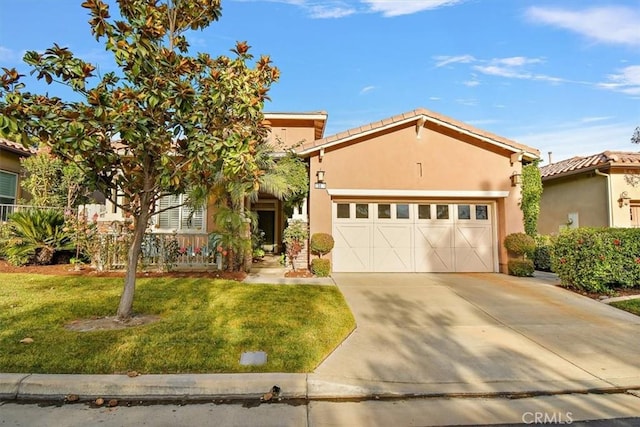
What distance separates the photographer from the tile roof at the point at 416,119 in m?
11.1

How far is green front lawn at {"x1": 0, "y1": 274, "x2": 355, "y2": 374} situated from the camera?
4375 mm

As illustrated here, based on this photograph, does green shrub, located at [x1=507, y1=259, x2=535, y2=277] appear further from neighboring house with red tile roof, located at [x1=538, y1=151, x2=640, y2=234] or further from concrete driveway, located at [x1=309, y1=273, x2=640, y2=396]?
neighboring house with red tile roof, located at [x1=538, y1=151, x2=640, y2=234]

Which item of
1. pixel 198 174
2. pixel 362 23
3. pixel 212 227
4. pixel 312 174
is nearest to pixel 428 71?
pixel 362 23

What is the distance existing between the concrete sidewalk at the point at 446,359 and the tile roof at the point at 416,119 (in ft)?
15.9

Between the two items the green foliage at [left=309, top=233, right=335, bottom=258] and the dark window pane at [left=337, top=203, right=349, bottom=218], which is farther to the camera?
the dark window pane at [left=337, top=203, right=349, bottom=218]

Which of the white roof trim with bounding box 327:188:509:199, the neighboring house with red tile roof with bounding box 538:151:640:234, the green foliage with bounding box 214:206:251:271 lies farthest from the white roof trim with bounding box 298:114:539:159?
the neighboring house with red tile roof with bounding box 538:151:640:234

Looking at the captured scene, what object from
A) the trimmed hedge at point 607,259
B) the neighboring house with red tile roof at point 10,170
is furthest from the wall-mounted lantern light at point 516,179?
the neighboring house with red tile roof at point 10,170

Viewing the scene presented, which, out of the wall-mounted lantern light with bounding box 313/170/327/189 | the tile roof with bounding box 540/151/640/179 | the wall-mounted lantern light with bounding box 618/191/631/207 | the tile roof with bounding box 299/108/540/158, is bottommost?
the wall-mounted lantern light with bounding box 618/191/631/207

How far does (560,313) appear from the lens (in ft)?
23.2

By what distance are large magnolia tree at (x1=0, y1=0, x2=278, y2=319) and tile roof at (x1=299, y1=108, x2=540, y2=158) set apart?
530 centimetres

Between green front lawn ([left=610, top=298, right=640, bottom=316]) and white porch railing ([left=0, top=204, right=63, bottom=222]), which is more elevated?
white porch railing ([left=0, top=204, right=63, bottom=222])

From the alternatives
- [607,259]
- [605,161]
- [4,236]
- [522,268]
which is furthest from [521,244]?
[4,236]

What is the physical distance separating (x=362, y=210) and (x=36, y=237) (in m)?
9.32

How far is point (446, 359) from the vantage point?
4.91m
